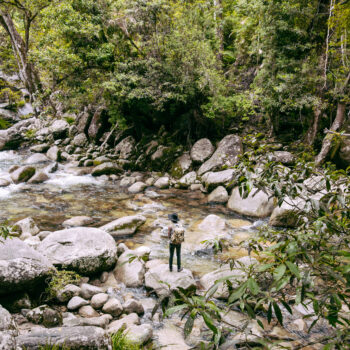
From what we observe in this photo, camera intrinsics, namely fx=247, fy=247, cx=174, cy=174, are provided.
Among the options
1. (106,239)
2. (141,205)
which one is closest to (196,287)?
(106,239)

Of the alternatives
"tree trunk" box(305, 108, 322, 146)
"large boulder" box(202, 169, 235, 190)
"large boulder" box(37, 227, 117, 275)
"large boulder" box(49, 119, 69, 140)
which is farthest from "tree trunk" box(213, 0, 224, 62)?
"large boulder" box(37, 227, 117, 275)

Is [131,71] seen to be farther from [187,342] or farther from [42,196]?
[187,342]

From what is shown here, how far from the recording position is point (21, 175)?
1284 centimetres

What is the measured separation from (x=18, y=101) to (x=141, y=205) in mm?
25792

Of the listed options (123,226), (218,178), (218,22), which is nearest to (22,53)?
(218,22)

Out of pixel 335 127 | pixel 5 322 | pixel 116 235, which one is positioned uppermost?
pixel 335 127

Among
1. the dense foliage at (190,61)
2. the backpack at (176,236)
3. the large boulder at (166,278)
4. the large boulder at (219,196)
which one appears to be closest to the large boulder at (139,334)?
the large boulder at (166,278)

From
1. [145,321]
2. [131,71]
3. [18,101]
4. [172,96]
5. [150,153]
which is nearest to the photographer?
[145,321]

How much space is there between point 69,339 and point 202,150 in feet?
38.9

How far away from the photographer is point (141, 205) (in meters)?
10.7

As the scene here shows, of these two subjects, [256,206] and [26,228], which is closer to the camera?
[26,228]

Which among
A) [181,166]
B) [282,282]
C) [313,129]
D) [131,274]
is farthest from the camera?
[181,166]

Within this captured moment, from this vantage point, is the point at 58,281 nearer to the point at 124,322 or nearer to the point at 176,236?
the point at 124,322

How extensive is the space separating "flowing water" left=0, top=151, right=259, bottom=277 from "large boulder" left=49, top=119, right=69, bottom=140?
6978 mm
